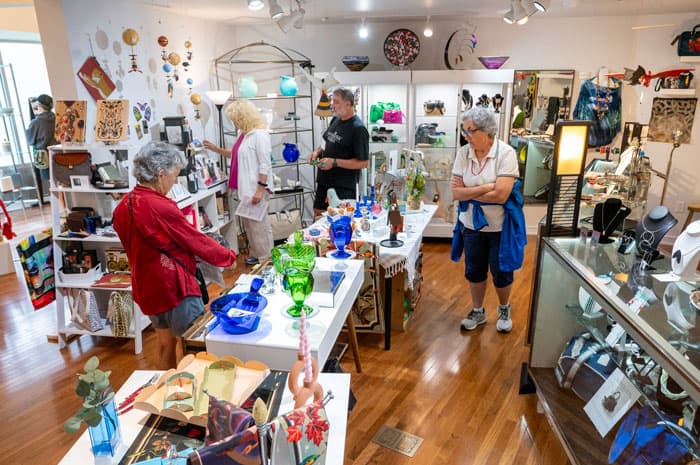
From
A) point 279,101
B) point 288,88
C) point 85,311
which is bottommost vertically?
point 85,311

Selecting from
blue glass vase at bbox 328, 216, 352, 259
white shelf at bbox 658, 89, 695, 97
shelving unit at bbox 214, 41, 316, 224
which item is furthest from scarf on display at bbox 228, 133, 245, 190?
white shelf at bbox 658, 89, 695, 97

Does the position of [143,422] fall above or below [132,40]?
below

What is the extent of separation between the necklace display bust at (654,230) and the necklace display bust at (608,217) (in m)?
0.12

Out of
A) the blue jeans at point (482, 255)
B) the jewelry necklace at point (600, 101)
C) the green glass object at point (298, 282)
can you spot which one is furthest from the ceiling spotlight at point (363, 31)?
the green glass object at point (298, 282)

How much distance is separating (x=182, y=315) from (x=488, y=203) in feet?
6.30

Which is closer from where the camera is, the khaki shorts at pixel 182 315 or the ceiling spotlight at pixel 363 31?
the khaki shorts at pixel 182 315

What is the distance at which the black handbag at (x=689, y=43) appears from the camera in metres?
4.60

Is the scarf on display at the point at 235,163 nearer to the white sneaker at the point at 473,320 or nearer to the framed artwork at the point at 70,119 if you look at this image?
the framed artwork at the point at 70,119

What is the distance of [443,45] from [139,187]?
406cm

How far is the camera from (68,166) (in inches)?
121

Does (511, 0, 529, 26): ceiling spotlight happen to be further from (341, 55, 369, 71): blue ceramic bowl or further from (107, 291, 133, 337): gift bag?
(107, 291, 133, 337): gift bag

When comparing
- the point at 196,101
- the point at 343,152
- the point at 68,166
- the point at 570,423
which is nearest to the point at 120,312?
the point at 68,166

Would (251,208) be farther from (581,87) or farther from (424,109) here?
(581,87)

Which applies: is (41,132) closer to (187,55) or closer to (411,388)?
(187,55)
